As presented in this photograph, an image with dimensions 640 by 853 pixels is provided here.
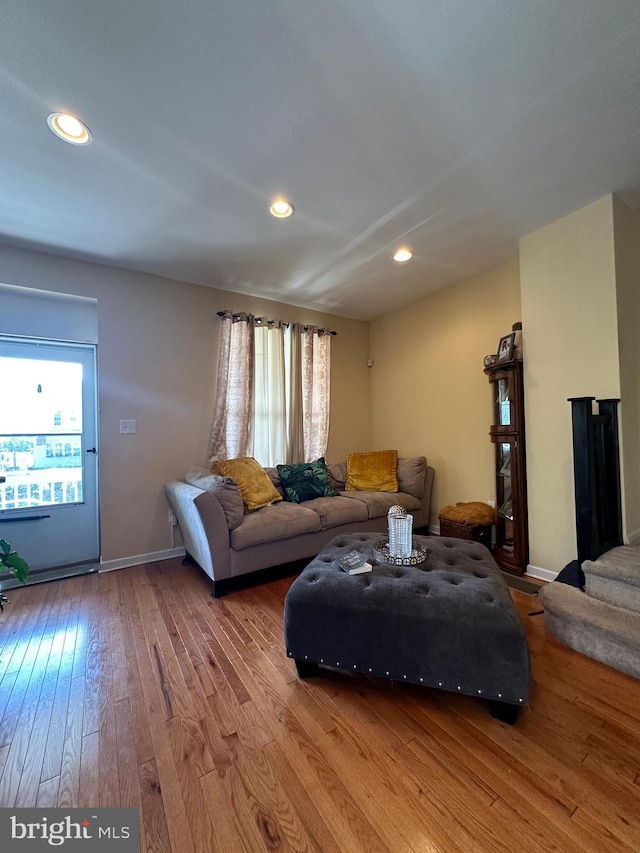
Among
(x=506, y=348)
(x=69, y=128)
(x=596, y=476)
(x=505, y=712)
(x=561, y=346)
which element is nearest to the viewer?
(x=505, y=712)

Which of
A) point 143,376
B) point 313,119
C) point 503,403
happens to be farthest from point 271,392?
point 313,119

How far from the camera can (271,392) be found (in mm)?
3631

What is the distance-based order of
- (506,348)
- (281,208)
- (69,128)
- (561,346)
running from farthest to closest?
(506,348), (561,346), (281,208), (69,128)

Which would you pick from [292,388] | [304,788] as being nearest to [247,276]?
[292,388]

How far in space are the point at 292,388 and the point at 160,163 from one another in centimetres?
228

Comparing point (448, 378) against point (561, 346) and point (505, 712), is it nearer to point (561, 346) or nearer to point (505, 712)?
point (561, 346)

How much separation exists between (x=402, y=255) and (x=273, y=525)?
97.6 inches

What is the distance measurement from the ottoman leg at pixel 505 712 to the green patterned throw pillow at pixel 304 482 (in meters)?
2.05

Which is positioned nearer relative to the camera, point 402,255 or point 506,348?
point 506,348

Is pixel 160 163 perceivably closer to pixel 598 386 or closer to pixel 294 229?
pixel 294 229

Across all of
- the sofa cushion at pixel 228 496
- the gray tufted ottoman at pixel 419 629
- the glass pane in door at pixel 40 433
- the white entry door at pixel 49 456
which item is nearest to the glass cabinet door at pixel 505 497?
the gray tufted ottoman at pixel 419 629

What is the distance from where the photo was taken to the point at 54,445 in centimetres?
289

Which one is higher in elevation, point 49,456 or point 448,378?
point 448,378

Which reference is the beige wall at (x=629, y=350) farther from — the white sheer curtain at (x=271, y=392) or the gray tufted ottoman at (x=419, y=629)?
the white sheer curtain at (x=271, y=392)
